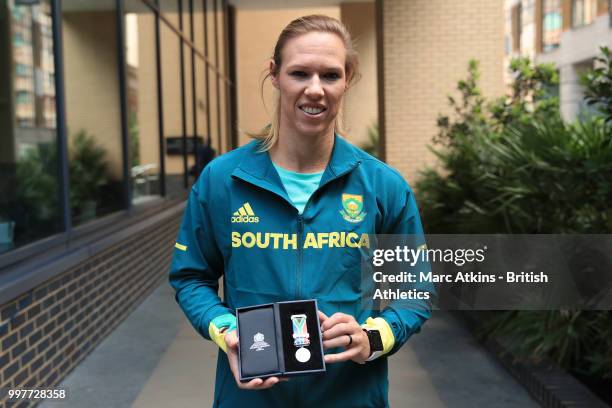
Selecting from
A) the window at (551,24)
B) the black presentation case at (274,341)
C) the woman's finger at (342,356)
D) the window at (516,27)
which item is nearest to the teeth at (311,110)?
the black presentation case at (274,341)

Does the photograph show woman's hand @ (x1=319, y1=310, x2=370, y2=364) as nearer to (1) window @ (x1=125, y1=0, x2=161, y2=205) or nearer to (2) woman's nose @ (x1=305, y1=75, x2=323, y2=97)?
(2) woman's nose @ (x1=305, y1=75, x2=323, y2=97)

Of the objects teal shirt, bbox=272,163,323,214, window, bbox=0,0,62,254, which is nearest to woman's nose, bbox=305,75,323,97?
teal shirt, bbox=272,163,323,214

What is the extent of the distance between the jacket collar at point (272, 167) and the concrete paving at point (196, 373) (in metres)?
3.22

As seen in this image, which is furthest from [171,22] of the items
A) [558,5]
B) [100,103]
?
[558,5]

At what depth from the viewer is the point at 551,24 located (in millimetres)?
42031

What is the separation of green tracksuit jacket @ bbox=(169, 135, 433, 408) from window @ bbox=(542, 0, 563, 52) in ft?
131

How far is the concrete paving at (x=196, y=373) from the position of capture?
5.12m

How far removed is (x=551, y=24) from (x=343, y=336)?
43.2 meters

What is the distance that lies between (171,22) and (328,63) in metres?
9.17

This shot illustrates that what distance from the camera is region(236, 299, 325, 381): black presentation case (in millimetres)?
1794

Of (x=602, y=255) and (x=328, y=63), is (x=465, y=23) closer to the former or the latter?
(x=602, y=255)

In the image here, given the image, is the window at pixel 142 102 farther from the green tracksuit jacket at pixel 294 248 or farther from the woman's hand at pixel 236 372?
the woman's hand at pixel 236 372

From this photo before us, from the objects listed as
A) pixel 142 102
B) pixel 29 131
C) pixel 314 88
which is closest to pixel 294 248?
pixel 314 88

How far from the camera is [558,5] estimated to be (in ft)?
132
